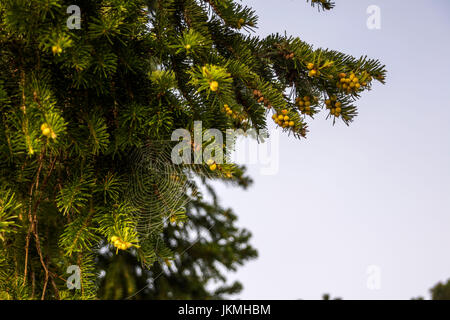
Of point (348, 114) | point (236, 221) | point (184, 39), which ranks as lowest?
point (236, 221)

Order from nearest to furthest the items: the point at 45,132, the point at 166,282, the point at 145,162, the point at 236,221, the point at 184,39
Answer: the point at 45,132 < the point at 184,39 < the point at 145,162 < the point at 166,282 < the point at 236,221

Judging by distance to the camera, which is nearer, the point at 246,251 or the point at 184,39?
the point at 184,39

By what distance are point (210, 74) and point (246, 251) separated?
2.13 m

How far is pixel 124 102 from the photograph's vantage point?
3.07 ft

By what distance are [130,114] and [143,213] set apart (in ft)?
0.90

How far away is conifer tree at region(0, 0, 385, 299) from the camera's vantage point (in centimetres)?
80

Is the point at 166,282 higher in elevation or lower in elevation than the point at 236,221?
lower

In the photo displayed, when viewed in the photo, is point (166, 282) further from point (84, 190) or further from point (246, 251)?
point (84, 190)

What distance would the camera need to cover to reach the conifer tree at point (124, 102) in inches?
31.4

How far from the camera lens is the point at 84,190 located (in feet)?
2.99

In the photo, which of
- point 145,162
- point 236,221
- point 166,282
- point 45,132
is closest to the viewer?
point 45,132
